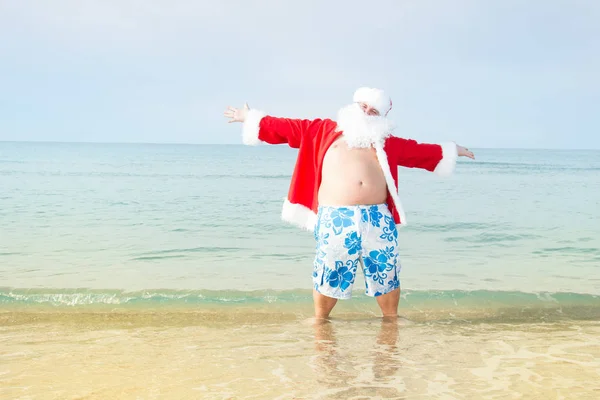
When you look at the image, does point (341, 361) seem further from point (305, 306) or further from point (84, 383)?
point (305, 306)

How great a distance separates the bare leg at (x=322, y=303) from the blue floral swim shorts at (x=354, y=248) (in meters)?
0.13

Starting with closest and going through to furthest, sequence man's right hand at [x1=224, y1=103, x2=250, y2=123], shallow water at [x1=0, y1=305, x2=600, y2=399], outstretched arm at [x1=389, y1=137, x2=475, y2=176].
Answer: shallow water at [x1=0, y1=305, x2=600, y2=399], outstretched arm at [x1=389, y1=137, x2=475, y2=176], man's right hand at [x1=224, y1=103, x2=250, y2=123]

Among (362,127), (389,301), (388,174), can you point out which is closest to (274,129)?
(362,127)

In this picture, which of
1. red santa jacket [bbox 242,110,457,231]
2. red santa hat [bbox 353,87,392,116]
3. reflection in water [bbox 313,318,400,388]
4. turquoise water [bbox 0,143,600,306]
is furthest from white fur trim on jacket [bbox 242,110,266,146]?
turquoise water [bbox 0,143,600,306]

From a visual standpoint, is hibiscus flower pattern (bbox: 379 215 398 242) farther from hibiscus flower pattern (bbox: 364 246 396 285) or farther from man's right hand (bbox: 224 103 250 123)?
man's right hand (bbox: 224 103 250 123)

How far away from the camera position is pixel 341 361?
3.92 metres

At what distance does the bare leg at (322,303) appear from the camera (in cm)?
468

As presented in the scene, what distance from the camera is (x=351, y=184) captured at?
14.6ft

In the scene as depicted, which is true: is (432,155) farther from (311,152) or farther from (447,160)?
(311,152)

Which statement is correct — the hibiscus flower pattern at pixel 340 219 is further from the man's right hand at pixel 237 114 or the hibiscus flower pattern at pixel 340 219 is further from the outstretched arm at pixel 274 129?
the man's right hand at pixel 237 114

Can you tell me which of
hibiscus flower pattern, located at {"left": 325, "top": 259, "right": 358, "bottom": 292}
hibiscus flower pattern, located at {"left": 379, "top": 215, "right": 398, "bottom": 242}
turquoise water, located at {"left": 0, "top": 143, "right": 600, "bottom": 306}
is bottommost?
turquoise water, located at {"left": 0, "top": 143, "right": 600, "bottom": 306}

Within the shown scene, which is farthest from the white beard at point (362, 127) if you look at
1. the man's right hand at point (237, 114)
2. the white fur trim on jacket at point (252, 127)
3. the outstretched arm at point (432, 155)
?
the man's right hand at point (237, 114)

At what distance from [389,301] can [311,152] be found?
3.83 feet

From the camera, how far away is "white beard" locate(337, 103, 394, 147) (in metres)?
4.50
